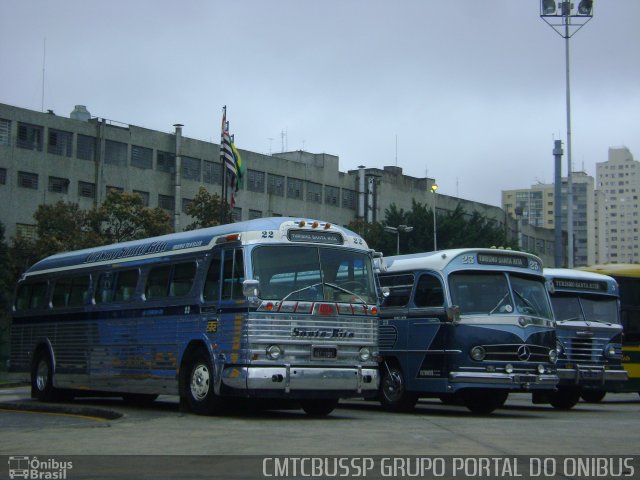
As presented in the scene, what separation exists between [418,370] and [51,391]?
316 inches

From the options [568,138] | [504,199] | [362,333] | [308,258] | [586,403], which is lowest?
[586,403]

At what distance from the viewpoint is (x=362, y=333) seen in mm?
16375

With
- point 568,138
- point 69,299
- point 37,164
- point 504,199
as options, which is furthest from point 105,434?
point 504,199

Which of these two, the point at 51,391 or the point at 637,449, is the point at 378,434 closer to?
the point at 637,449

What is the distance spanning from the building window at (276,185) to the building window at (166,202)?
9362 millimetres

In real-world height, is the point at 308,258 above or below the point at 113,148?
below

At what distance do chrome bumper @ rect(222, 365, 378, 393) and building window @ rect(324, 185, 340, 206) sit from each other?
6161cm

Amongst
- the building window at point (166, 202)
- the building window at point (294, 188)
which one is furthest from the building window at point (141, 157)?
the building window at point (294, 188)

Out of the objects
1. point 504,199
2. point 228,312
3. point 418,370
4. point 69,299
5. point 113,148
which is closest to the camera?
point 228,312

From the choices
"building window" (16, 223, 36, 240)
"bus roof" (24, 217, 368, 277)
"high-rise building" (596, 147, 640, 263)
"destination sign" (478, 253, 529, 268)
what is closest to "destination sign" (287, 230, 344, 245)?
"bus roof" (24, 217, 368, 277)

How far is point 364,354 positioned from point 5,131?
44769mm

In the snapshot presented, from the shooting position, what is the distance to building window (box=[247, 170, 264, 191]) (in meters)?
71.5

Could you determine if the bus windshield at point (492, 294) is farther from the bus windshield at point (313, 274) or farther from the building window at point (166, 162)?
the building window at point (166, 162)

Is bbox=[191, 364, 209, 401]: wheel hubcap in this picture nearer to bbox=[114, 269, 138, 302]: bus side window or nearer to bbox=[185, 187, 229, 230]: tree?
bbox=[114, 269, 138, 302]: bus side window
